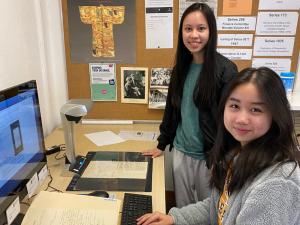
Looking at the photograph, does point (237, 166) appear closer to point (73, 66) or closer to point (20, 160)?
point (20, 160)

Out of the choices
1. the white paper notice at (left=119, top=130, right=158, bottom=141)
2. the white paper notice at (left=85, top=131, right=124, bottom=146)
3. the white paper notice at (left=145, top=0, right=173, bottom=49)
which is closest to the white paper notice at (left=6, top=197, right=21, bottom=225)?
the white paper notice at (left=85, top=131, right=124, bottom=146)

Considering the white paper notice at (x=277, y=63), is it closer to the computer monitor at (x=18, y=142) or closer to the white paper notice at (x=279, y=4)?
the white paper notice at (x=279, y=4)

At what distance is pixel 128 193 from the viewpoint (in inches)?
44.0

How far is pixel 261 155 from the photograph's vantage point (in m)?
0.84

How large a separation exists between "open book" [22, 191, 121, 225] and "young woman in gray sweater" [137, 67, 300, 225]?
0.12m

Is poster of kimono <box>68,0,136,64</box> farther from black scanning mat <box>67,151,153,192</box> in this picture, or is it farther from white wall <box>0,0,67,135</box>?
black scanning mat <box>67,151,153,192</box>

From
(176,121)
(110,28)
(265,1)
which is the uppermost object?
(265,1)

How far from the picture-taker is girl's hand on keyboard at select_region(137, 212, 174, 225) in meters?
0.96

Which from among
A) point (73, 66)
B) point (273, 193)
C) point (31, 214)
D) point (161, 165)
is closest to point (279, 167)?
point (273, 193)

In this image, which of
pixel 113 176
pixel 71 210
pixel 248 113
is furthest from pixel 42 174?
pixel 248 113

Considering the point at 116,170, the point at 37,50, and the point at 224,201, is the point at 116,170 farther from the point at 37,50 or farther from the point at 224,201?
the point at 37,50

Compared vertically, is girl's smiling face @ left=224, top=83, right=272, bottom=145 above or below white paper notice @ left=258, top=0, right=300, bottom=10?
below

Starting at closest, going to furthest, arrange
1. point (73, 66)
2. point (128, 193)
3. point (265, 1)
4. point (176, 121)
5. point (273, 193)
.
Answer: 1. point (273, 193)
2. point (128, 193)
3. point (176, 121)
4. point (265, 1)
5. point (73, 66)

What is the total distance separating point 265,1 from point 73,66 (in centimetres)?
136
